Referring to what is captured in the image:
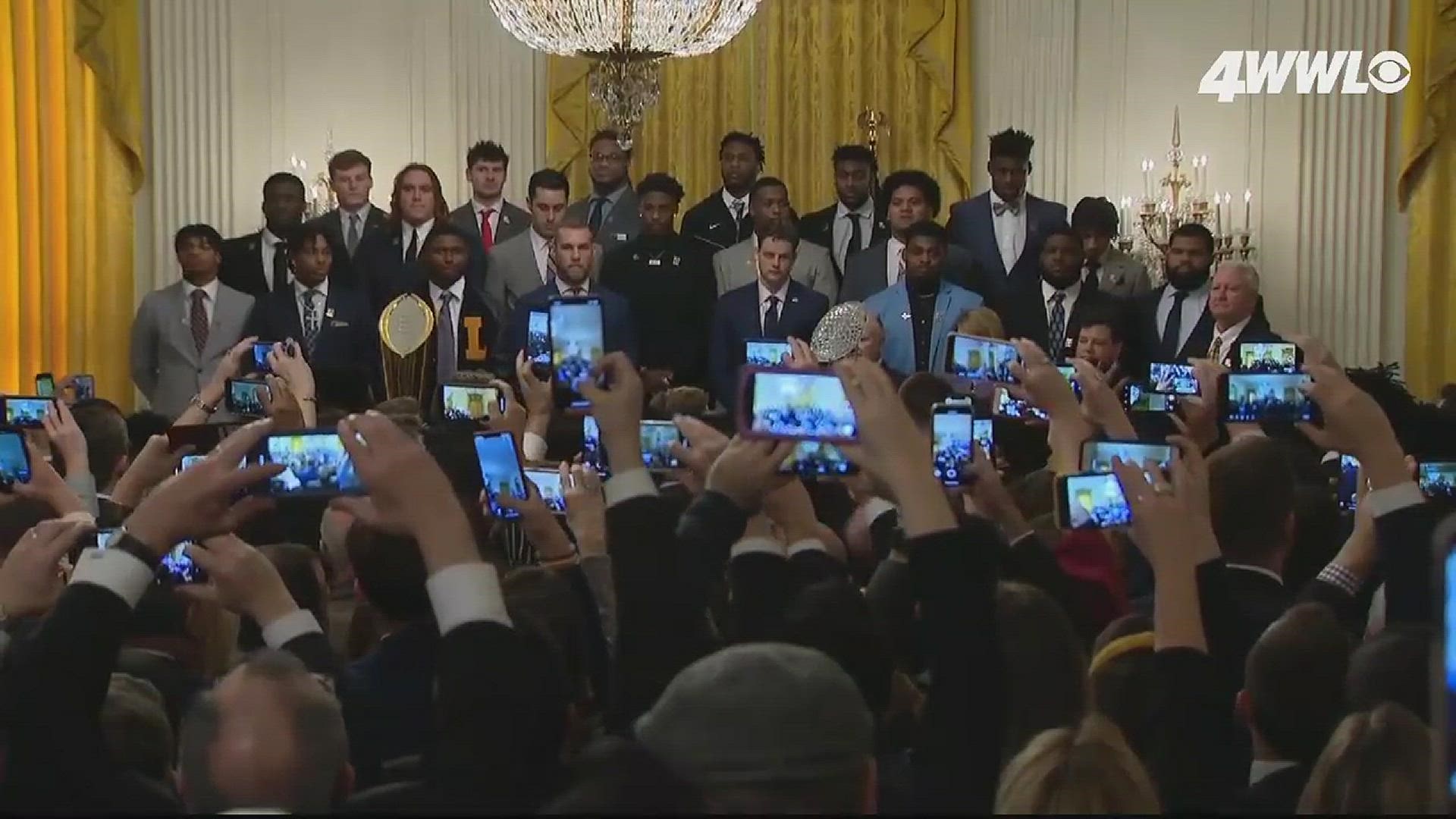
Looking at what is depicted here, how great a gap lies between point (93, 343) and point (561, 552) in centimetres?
822

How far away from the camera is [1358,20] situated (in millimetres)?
11484

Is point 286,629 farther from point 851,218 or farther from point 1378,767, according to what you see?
point 851,218

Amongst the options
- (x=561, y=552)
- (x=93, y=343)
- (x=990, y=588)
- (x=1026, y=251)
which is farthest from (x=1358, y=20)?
(x=990, y=588)

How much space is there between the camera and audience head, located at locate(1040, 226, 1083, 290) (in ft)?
29.8

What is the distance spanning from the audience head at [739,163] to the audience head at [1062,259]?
1.93m

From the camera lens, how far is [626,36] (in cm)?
977

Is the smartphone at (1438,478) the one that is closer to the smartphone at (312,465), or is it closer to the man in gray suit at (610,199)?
the smartphone at (312,465)

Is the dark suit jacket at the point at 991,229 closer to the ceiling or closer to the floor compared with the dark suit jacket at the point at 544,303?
closer to the ceiling

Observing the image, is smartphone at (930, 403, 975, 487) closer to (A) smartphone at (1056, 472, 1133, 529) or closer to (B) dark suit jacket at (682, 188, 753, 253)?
(A) smartphone at (1056, 472, 1133, 529)

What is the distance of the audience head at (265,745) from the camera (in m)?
2.41

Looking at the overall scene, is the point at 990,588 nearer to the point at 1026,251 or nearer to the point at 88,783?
the point at 88,783

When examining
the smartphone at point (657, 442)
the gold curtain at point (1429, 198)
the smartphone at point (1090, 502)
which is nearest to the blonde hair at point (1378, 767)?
the smartphone at point (1090, 502)

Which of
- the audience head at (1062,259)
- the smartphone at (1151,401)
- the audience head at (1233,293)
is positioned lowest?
the smartphone at (1151,401)

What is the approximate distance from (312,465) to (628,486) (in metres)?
0.60
